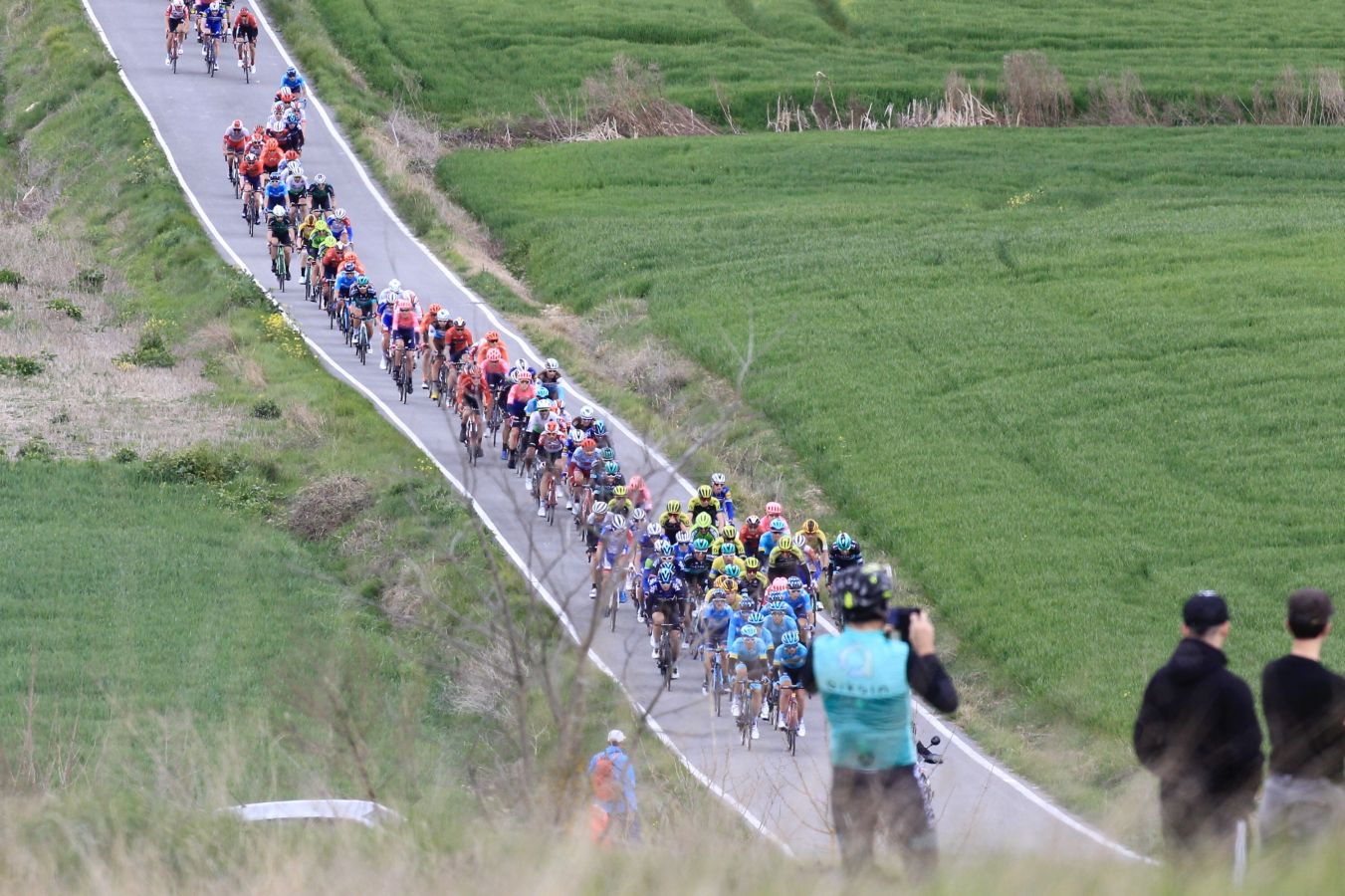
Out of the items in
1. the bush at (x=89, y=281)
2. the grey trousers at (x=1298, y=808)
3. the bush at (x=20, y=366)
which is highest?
the grey trousers at (x=1298, y=808)

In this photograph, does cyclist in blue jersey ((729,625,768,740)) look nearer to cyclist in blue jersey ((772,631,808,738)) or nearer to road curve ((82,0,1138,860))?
cyclist in blue jersey ((772,631,808,738))

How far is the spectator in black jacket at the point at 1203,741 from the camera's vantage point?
8.56 metres

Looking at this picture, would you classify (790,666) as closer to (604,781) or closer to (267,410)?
(604,781)

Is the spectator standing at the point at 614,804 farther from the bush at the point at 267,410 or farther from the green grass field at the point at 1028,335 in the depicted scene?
the bush at the point at 267,410

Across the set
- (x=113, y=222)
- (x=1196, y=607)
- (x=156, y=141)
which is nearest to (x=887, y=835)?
(x=1196, y=607)

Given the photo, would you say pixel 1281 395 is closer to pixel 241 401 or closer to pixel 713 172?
pixel 241 401

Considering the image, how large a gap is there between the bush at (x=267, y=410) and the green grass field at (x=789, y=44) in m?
29.5

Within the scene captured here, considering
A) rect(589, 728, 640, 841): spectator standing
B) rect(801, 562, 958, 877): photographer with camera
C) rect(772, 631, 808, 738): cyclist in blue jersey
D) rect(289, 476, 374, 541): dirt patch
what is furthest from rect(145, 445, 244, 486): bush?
rect(801, 562, 958, 877): photographer with camera

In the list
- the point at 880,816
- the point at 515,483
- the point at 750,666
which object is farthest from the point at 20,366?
the point at 880,816

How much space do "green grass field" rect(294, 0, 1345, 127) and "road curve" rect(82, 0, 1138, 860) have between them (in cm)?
577

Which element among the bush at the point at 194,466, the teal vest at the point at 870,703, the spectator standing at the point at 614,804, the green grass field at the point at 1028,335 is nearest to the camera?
the teal vest at the point at 870,703

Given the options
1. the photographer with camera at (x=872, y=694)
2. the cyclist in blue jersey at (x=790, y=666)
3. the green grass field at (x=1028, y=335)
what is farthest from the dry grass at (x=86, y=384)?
the photographer with camera at (x=872, y=694)

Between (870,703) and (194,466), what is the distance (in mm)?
27691

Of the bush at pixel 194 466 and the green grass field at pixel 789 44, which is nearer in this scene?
the bush at pixel 194 466
